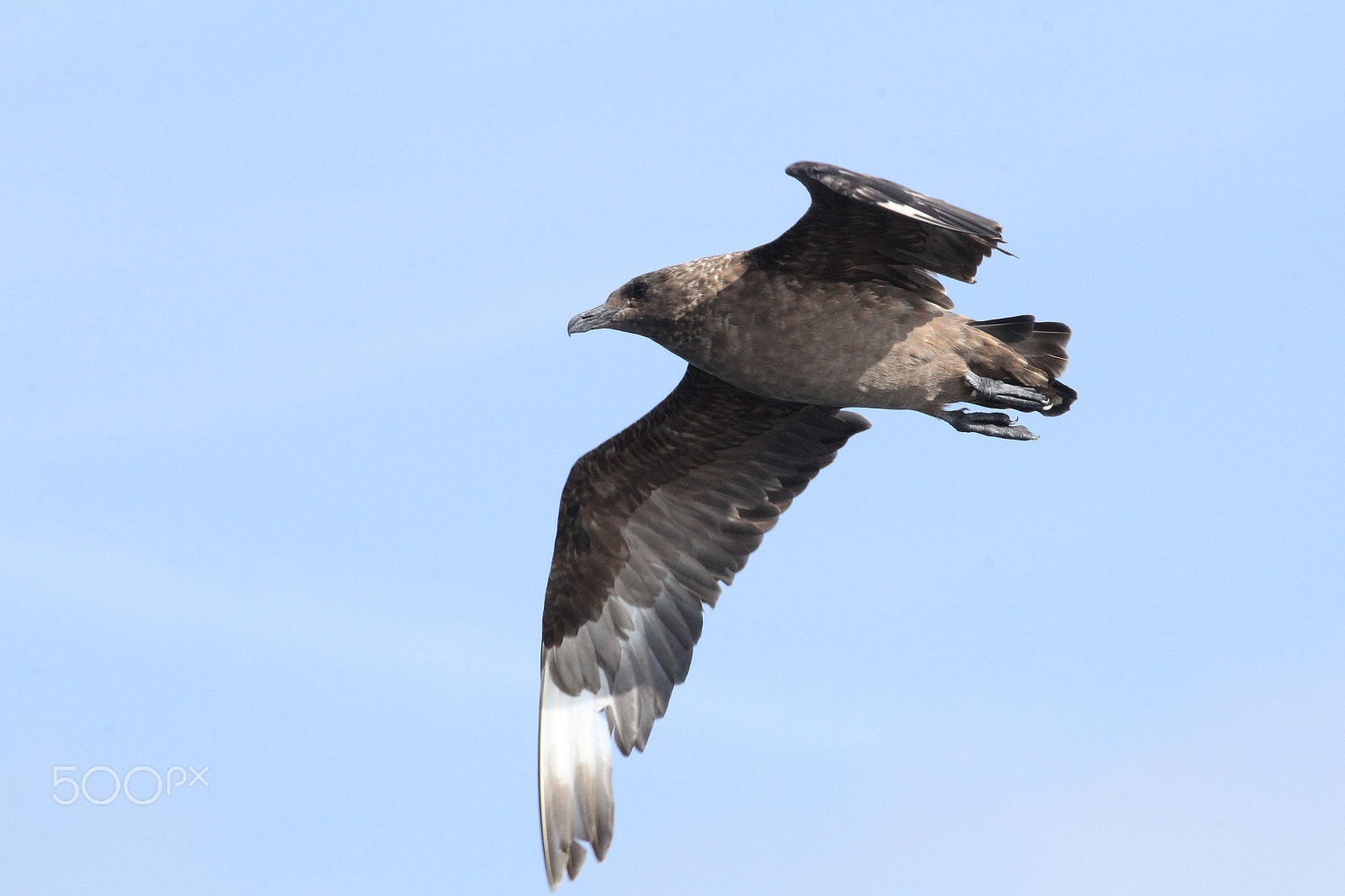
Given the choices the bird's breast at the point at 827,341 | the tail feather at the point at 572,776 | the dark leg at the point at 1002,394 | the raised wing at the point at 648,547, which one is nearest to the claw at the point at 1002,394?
the dark leg at the point at 1002,394

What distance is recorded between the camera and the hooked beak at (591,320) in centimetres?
946

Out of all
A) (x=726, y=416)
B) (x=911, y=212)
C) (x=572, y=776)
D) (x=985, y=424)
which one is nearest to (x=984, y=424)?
(x=985, y=424)

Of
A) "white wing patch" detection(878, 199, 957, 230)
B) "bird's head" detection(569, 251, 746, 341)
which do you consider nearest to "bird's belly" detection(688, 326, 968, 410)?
"bird's head" detection(569, 251, 746, 341)

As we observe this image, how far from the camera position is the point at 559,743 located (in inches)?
399

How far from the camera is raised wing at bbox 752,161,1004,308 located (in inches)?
315

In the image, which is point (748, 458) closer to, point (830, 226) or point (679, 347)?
point (679, 347)

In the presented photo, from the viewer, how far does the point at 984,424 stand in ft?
30.9

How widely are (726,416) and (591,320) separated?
1.15 meters

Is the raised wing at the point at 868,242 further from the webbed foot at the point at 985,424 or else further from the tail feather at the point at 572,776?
the tail feather at the point at 572,776

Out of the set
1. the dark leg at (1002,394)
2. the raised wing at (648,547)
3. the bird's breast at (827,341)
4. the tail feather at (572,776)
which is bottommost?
the tail feather at (572,776)

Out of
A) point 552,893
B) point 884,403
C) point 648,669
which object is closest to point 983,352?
point 884,403

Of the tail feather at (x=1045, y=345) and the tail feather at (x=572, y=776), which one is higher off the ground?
the tail feather at (x=1045, y=345)

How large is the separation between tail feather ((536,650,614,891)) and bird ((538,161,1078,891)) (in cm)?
1

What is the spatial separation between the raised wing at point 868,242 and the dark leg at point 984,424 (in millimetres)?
655
